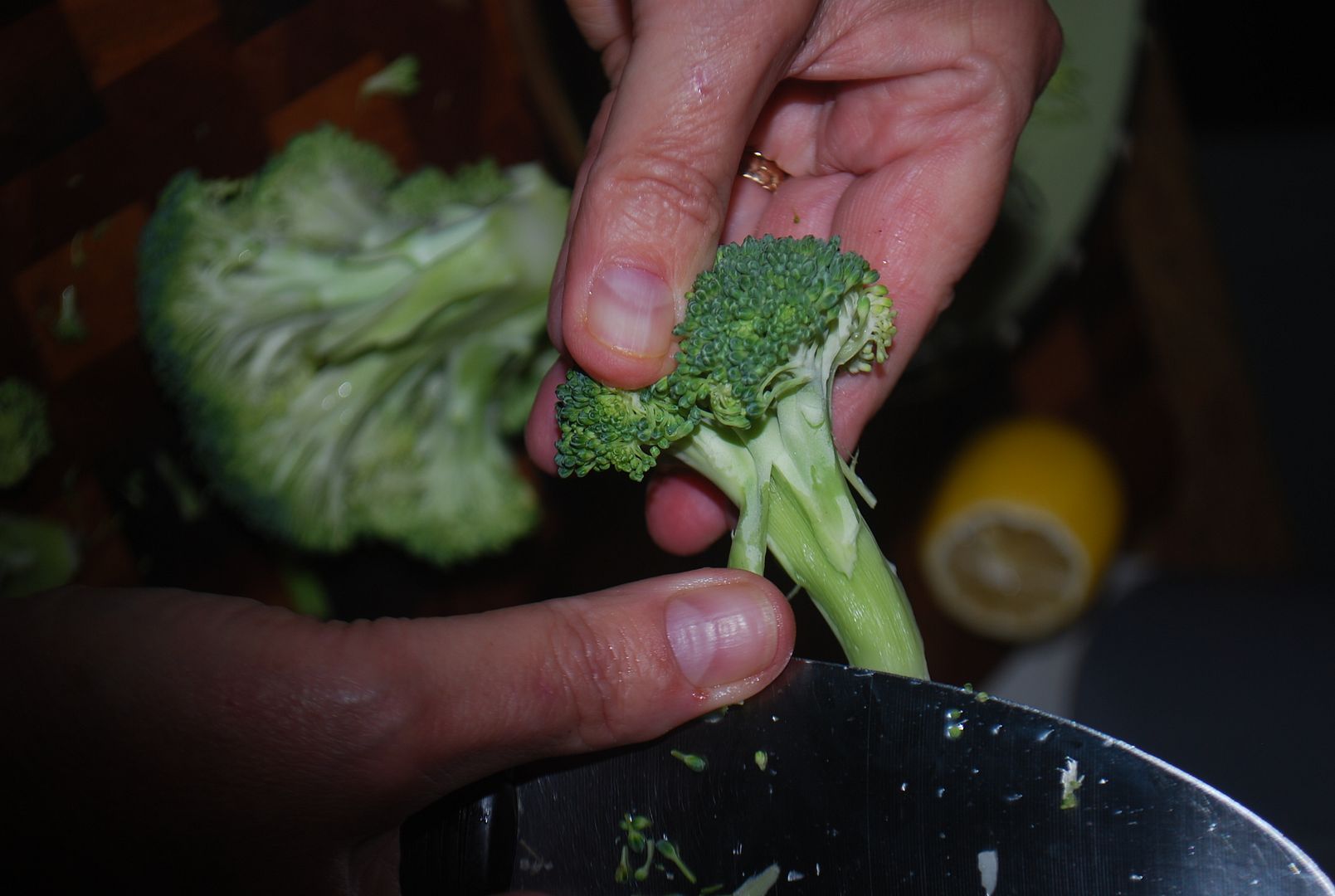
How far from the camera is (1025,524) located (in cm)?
200

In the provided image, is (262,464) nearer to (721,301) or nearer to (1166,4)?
(721,301)

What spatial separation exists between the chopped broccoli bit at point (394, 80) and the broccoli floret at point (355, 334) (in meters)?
0.12

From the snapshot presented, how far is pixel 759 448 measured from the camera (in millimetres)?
1271

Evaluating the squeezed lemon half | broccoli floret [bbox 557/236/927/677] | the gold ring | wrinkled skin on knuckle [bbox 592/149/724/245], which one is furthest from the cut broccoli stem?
the squeezed lemon half

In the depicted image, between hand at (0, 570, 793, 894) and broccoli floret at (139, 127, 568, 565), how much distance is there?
582 millimetres

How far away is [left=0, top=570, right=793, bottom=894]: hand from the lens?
3.67 ft

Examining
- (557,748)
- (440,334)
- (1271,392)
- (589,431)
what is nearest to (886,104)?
(589,431)

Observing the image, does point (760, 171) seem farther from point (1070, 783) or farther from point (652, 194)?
point (1070, 783)

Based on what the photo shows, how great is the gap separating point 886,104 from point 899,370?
39 cm

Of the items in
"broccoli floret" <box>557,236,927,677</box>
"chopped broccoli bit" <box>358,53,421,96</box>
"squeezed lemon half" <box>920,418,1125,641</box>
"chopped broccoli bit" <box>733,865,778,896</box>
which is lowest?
"squeezed lemon half" <box>920,418,1125,641</box>

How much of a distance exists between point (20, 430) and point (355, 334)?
60 centimetres

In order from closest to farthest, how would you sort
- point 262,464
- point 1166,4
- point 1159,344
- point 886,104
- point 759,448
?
1. point 759,448
2. point 886,104
3. point 262,464
4. point 1159,344
5. point 1166,4

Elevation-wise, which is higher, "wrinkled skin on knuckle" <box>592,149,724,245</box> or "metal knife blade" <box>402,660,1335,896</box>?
"wrinkled skin on knuckle" <box>592,149,724,245</box>

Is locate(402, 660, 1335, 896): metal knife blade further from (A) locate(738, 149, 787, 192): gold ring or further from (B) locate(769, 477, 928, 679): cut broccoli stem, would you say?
(A) locate(738, 149, 787, 192): gold ring
